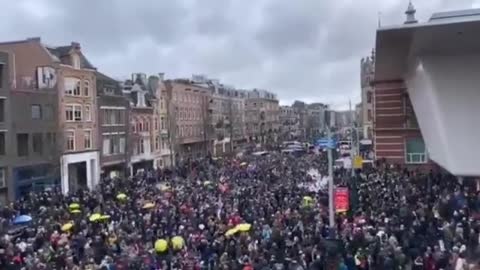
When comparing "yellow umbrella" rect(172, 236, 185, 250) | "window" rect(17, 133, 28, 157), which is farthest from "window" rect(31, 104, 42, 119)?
"yellow umbrella" rect(172, 236, 185, 250)

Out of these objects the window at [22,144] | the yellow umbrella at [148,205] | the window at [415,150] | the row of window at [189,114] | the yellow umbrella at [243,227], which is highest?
the row of window at [189,114]

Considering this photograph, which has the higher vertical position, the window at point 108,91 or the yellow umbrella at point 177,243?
the window at point 108,91

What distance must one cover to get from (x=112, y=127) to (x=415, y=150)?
86.9ft

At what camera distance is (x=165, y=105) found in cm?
7831

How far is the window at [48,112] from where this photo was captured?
48.6 m

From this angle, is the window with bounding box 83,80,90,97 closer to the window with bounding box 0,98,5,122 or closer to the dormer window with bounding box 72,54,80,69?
the dormer window with bounding box 72,54,80,69

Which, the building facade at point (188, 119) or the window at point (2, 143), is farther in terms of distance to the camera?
the building facade at point (188, 119)

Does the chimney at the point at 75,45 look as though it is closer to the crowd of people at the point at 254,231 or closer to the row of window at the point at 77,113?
the row of window at the point at 77,113

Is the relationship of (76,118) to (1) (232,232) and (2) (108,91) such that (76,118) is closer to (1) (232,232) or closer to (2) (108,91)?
(2) (108,91)

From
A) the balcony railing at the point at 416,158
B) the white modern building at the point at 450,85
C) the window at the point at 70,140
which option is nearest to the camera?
the white modern building at the point at 450,85

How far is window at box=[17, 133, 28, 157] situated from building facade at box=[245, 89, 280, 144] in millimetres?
91327

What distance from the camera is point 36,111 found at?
47688mm

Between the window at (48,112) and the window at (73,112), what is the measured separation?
2.30 m

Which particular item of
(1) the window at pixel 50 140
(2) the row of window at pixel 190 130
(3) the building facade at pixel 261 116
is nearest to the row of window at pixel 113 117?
(1) the window at pixel 50 140
